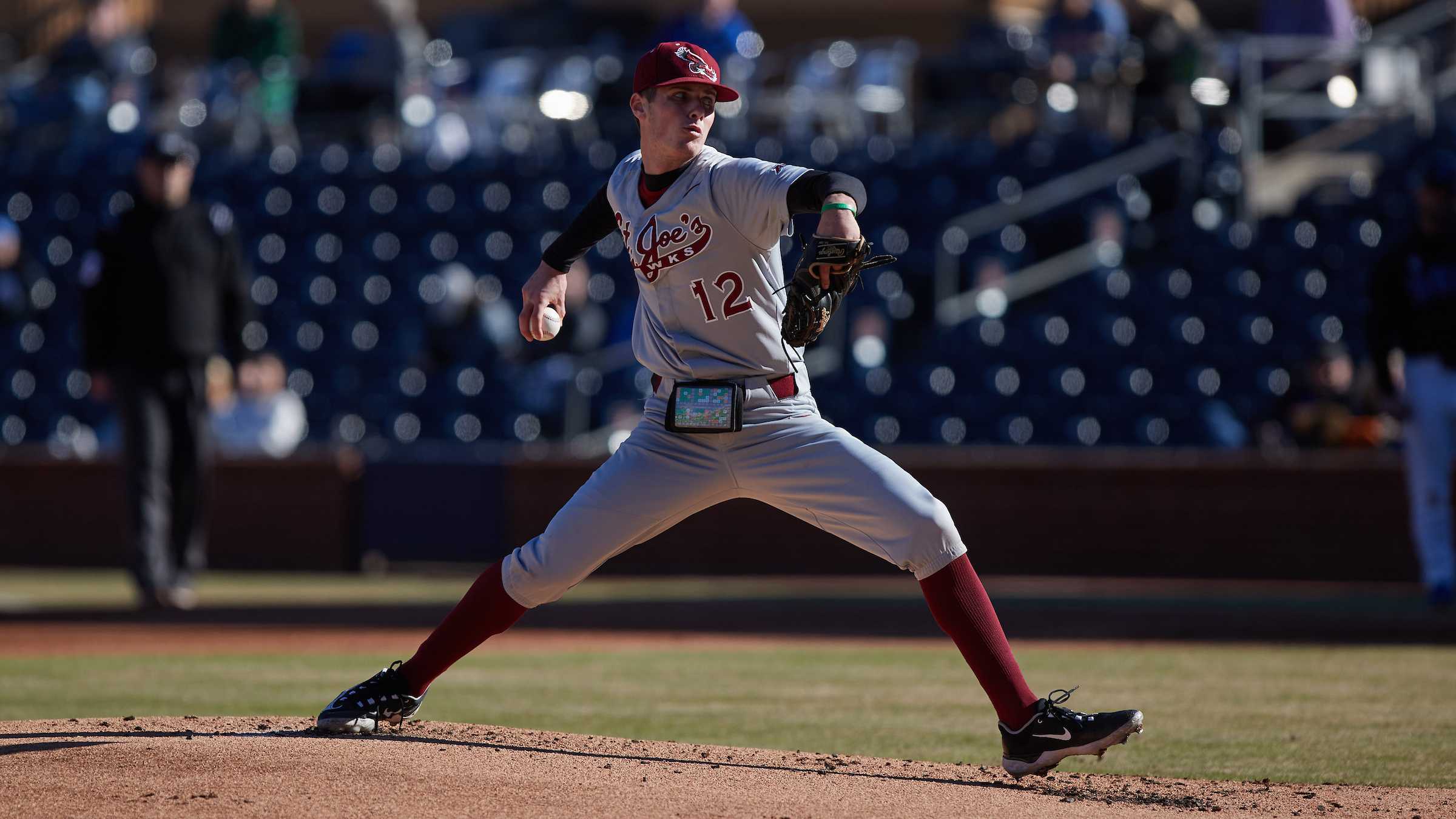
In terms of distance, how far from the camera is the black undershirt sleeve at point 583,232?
5.31 meters

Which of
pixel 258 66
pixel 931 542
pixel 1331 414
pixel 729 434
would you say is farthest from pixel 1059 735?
pixel 258 66

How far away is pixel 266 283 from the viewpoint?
17.0 meters

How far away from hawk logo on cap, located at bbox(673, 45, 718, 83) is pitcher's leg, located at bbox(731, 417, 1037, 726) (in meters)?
0.92

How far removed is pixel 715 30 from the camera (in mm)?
15688

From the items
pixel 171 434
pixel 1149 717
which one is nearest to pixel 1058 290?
pixel 171 434

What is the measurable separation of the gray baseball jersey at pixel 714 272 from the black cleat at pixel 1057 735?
1.11 metres

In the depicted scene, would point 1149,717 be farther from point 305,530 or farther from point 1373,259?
point 305,530

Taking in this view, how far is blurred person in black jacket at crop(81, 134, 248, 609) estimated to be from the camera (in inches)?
383

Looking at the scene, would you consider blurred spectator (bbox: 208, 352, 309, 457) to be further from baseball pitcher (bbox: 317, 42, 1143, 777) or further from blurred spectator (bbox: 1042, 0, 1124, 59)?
baseball pitcher (bbox: 317, 42, 1143, 777)

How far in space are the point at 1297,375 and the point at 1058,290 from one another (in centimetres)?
212

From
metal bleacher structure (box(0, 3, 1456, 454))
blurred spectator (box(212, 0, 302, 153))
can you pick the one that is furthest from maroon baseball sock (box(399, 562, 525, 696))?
blurred spectator (box(212, 0, 302, 153))

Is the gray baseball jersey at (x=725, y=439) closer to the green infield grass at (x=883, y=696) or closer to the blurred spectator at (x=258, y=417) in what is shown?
the green infield grass at (x=883, y=696)

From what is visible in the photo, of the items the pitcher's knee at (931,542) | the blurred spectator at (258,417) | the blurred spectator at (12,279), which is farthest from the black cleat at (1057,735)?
the blurred spectator at (12,279)

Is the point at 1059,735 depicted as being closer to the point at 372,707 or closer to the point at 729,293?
the point at 729,293
